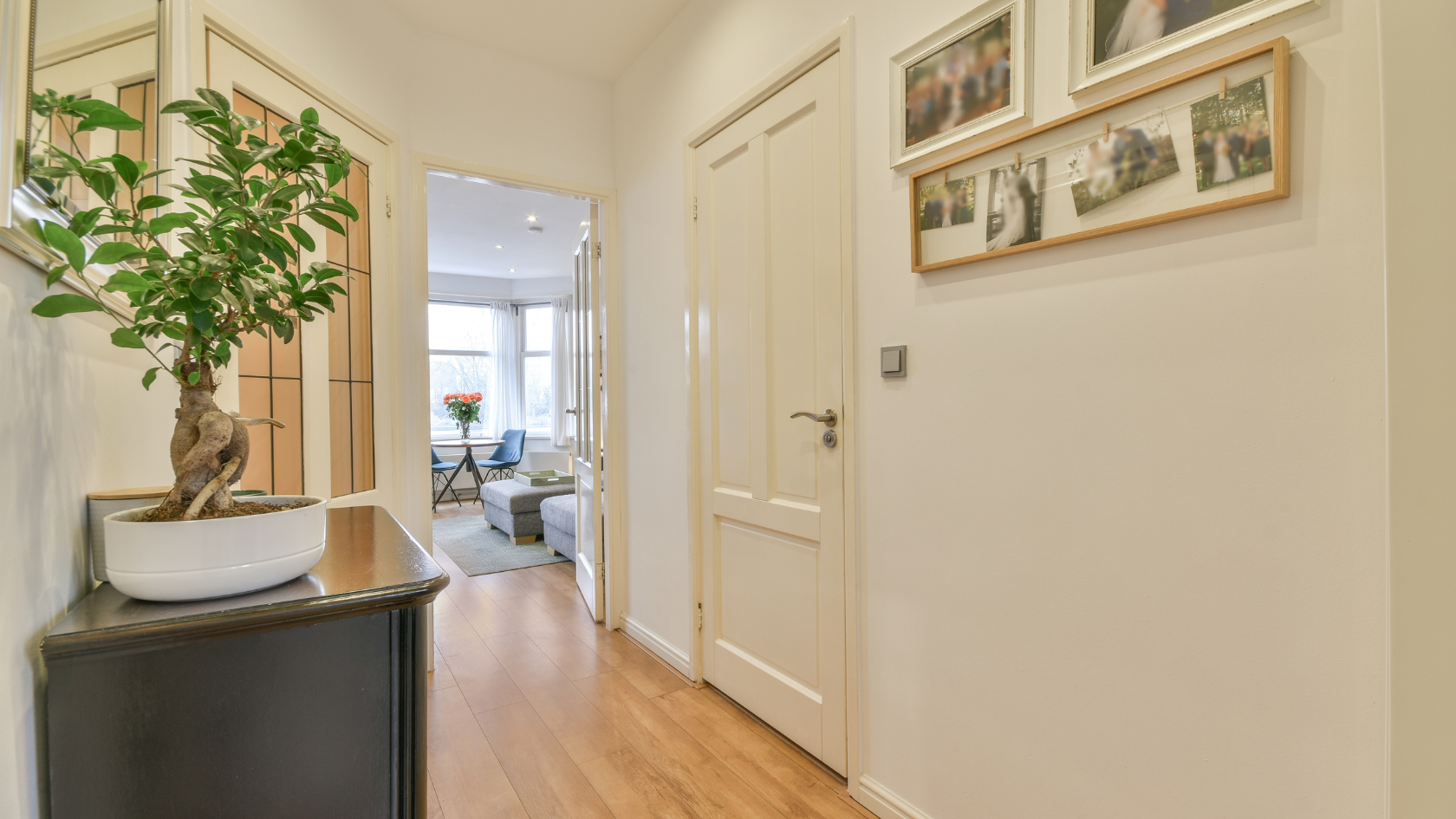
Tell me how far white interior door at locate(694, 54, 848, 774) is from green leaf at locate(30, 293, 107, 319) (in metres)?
1.59

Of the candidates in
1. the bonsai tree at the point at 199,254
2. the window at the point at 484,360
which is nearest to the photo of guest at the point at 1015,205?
the bonsai tree at the point at 199,254

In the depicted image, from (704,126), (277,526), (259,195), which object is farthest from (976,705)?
(704,126)

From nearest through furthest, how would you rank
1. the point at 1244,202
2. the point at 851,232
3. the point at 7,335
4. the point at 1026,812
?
1. the point at 7,335
2. the point at 1244,202
3. the point at 1026,812
4. the point at 851,232

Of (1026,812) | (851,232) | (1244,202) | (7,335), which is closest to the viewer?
(7,335)

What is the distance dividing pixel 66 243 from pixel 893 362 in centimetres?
154

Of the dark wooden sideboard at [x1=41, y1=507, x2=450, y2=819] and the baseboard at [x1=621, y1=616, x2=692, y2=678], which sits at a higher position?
the dark wooden sideboard at [x1=41, y1=507, x2=450, y2=819]

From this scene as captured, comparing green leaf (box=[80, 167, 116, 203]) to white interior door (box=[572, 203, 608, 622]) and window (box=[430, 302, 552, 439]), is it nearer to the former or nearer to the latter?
white interior door (box=[572, 203, 608, 622])

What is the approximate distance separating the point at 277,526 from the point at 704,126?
7.16 feet

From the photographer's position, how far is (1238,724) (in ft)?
3.67

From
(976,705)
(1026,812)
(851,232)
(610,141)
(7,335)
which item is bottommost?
(1026,812)

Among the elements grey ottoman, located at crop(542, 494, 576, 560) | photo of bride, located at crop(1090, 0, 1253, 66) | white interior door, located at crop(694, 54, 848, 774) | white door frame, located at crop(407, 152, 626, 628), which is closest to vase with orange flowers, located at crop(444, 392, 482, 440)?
grey ottoman, located at crop(542, 494, 576, 560)

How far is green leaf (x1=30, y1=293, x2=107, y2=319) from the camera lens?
63 cm

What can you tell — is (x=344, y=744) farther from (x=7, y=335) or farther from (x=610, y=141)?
(x=610, y=141)

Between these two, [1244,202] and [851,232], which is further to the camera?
[851,232]
